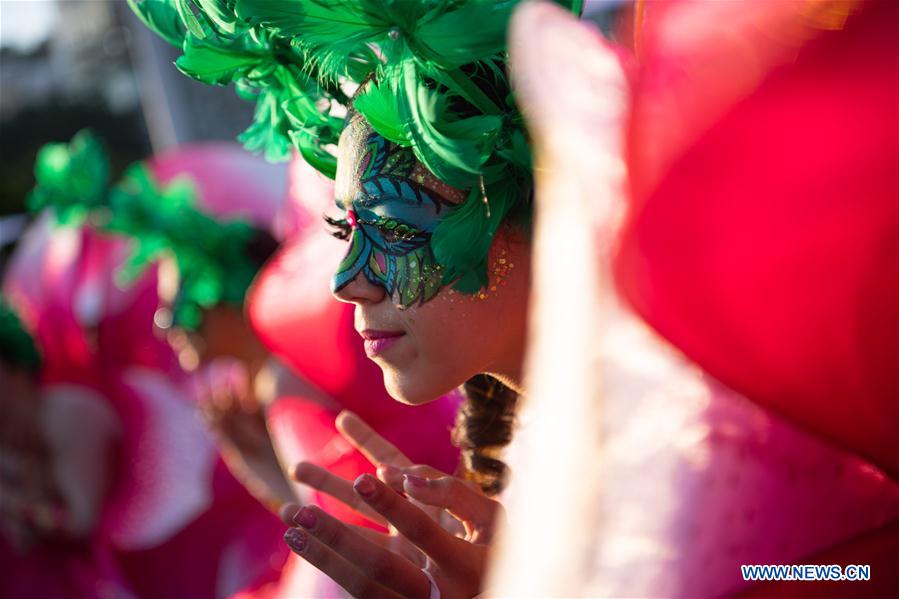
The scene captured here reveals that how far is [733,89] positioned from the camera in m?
0.54

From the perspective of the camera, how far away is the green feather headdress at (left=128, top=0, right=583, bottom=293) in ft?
2.58

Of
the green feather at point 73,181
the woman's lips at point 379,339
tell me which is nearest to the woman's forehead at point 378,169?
the woman's lips at point 379,339

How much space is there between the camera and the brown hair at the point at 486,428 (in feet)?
3.65

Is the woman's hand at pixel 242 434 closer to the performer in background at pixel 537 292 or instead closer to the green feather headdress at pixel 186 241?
the green feather headdress at pixel 186 241

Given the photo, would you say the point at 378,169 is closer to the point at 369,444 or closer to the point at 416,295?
the point at 416,295

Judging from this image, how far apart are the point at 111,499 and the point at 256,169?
3.01 feet

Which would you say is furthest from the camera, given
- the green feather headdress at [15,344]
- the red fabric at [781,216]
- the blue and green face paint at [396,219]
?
the green feather headdress at [15,344]

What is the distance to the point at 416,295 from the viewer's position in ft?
2.94

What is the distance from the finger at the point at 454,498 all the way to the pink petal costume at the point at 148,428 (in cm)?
111

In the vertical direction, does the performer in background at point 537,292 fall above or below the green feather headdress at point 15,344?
above

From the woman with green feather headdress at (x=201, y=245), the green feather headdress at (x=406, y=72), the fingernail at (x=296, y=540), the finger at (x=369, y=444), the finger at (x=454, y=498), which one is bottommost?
the woman with green feather headdress at (x=201, y=245)

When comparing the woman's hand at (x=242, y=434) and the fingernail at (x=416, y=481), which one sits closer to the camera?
the fingernail at (x=416, y=481)

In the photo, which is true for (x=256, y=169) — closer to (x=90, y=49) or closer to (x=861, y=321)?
(x=861, y=321)

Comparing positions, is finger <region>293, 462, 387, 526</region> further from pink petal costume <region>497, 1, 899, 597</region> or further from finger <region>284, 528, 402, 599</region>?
pink petal costume <region>497, 1, 899, 597</region>
